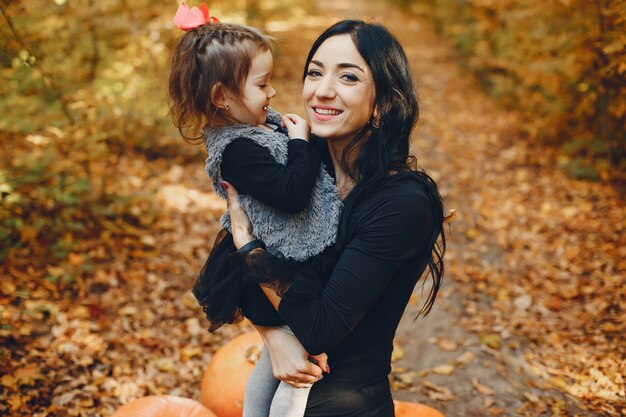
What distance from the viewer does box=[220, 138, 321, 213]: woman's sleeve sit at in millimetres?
1902

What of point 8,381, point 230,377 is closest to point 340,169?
point 230,377

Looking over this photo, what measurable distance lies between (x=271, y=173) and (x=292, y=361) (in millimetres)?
689

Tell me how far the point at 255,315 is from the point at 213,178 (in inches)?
22.5

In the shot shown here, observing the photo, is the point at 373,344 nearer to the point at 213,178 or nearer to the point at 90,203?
the point at 213,178

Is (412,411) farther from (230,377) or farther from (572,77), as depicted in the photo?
(572,77)

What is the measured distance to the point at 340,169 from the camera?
2.19m

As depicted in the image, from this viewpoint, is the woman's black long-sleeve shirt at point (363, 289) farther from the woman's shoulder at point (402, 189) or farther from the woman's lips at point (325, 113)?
the woman's lips at point (325, 113)

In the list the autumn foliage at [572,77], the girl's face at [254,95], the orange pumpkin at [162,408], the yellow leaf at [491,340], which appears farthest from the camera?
the autumn foliage at [572,77]

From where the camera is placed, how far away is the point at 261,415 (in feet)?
7.35

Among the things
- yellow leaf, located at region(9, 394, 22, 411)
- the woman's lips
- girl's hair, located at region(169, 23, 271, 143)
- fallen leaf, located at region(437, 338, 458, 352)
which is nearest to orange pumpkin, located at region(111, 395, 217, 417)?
yellow leaf, located at region(9, 394, 22, 411)

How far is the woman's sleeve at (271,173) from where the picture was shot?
1902mm

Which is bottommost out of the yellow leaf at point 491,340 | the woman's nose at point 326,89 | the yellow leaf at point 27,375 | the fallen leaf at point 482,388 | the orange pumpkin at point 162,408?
the fallen leaf at point 482,388

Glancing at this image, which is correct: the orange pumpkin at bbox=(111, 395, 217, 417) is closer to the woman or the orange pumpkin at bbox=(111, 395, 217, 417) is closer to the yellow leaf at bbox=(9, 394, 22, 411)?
the yellow leaf at bbox=(9, 394, 22, 411)

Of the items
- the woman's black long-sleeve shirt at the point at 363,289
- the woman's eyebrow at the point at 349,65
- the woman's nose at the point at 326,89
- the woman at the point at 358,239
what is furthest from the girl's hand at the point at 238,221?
the woman's eyebrow at the point at 349,65
